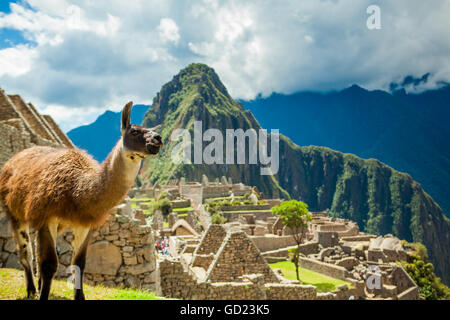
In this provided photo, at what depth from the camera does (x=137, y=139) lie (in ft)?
7.78

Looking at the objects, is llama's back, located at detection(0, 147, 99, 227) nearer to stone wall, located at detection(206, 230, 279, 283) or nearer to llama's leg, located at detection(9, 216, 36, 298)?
llama's leg, located at detection(9, 216, 36, 298)

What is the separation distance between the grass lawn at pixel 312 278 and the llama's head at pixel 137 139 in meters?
16.5

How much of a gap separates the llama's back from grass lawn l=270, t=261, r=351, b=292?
16.3m

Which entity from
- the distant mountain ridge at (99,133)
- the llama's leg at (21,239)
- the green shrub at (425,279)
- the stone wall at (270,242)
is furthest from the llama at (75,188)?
the distant mountain ridge at (99,133)

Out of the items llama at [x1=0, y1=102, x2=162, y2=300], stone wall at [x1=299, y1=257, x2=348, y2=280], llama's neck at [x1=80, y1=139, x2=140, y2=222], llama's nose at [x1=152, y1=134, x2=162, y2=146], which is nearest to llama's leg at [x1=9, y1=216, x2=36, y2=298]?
llama at [x1=0, y1=102, x2=162, y2=300]

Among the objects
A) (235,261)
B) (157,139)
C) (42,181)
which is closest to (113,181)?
(157,139)

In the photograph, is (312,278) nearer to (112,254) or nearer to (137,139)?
(112,254)

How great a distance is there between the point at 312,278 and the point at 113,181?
1892 cm

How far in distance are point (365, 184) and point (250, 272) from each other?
195948 millimetres

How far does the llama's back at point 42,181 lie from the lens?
2.59 metres

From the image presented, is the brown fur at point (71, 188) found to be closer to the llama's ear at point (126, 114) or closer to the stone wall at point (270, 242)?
the llama's ear at point (126, 114)

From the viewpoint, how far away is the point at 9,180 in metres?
3.08
